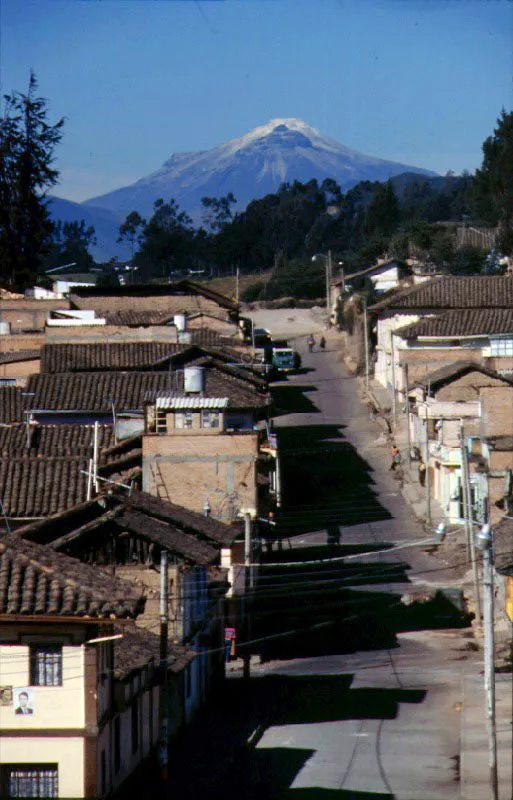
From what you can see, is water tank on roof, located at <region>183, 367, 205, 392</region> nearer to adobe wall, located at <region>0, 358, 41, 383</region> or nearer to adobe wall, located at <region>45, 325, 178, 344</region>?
adobe wall, located at <region>0, 358, 41, 383</region>

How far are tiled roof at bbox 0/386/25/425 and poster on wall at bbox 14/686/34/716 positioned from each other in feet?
88.7

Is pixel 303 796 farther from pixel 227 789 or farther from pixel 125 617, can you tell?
pixel 125 617

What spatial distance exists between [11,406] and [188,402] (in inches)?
356

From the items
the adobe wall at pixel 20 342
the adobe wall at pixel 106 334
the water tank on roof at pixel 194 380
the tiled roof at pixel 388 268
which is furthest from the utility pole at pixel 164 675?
the tiled roof at pixel 388 268

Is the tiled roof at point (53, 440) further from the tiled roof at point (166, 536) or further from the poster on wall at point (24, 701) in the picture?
the poster on wall at point (24, 701)

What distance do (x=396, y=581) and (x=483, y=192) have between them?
248 feet

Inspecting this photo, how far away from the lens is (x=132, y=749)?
20016mm

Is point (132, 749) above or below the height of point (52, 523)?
below

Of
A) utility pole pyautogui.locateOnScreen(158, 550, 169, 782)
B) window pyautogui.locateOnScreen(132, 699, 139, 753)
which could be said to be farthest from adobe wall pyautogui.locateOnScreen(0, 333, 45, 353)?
window pyautogui.locateOnScreen(132, 699, 139, 753)

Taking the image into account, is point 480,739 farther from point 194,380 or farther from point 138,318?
point 138,318

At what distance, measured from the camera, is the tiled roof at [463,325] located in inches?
2303

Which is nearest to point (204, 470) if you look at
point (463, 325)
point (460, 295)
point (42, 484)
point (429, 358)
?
point (42, 484)

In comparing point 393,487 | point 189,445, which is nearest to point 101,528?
point 189,445

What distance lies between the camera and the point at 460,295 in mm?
66875
